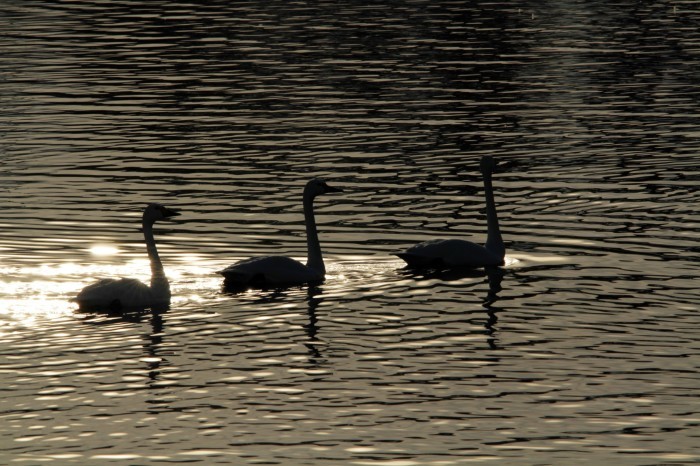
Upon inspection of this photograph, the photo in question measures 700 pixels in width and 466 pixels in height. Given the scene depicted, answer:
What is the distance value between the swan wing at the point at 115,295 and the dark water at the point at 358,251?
0.25m

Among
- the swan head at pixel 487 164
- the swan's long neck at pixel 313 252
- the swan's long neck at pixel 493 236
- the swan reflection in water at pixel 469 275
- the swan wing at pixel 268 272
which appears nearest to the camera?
the swan wing at pixel 268 272

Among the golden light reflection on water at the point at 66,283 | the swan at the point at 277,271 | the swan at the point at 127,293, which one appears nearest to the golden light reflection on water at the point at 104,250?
the golden light reflection on water at the point at 66,283

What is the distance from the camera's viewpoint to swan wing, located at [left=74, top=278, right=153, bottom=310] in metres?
22.8

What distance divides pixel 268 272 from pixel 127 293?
7.57 feet

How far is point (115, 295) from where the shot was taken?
75.6 feet

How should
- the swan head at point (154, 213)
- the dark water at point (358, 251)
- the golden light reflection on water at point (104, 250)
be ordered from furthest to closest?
the golden light reflection on water at point (104, 250) → the swan head at point (154, 213) → the dark water at point (358, 251)

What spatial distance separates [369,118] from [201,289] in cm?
1849

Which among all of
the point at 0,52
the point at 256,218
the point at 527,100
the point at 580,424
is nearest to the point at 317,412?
the point at 580,424

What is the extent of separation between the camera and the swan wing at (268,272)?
24203 millimetres

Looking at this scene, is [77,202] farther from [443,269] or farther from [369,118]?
[369,118]

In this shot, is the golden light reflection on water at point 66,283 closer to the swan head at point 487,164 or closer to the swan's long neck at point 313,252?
the swan's long neck at point 313,252

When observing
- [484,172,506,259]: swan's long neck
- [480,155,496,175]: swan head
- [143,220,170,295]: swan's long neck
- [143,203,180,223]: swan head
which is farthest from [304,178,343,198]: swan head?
[143,220,170,295]: swan's long neck

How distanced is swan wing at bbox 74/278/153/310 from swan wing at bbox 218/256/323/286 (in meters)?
1.47

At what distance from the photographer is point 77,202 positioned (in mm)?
31562
